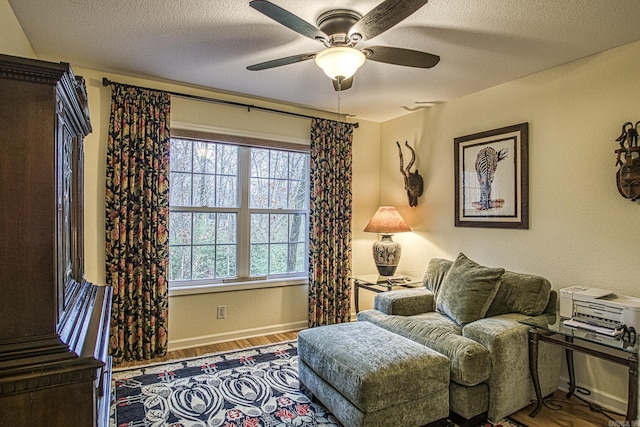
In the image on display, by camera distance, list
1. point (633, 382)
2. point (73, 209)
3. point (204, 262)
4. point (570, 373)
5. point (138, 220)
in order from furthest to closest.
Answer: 1. point (204, 262)
2. point (138, 220)
3. point (570, 373)
4. point (633, 382)
5. point (73, 209)

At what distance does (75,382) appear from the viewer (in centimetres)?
116

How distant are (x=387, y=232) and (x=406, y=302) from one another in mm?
975

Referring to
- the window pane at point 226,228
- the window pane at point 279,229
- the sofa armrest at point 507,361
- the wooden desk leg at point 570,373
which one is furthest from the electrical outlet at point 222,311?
the wooden desk leg at point 570,373

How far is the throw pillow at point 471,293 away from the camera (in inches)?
103

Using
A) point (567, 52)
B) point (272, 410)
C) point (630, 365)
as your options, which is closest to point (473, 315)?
point (630, 365)

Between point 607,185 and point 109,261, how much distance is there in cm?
385

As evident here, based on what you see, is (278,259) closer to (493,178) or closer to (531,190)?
(493,178)

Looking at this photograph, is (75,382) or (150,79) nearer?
(75,382)

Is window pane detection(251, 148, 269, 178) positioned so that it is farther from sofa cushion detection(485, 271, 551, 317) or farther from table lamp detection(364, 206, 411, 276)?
sofa cushion detection(485, 271, 551, 317)

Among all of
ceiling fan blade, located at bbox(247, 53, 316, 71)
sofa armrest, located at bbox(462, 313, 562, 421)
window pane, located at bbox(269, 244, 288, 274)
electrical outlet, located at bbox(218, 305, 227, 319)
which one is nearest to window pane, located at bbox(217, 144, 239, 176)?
window pane, located at bbox(269, 244, 288, 274)

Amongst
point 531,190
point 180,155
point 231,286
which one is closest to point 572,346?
point 531,190

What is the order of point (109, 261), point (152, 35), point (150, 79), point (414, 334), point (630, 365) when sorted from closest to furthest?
1. point (630, 365)
2. point (152, 35)
3. point (414, 334)
4. point (109, 261)
5. point (150, 79)

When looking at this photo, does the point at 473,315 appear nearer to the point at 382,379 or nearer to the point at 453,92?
the point at 382,379

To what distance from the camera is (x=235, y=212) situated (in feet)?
12.3
